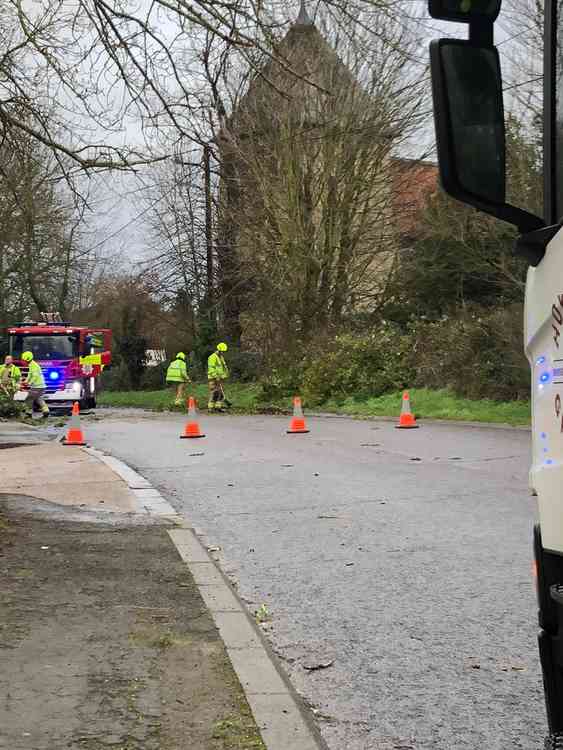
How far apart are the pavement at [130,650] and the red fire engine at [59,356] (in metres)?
23.4

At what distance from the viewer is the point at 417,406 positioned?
22875 millimetres

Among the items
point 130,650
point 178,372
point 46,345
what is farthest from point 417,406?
point 130,650

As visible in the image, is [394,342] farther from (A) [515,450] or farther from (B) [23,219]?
(B) [23,219]

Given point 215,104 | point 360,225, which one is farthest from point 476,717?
point 360,225

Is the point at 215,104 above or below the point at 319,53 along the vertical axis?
below

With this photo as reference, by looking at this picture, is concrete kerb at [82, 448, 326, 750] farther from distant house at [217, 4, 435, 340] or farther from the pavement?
distant house at [217, 4, 435, 340]

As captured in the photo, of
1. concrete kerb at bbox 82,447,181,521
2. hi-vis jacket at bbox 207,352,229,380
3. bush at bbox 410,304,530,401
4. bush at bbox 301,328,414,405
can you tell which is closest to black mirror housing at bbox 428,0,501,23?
concrete kerb at bbox 82,447,181,521

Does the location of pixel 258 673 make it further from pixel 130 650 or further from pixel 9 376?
pixel 9 376

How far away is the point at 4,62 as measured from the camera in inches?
345

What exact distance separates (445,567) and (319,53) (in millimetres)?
4311

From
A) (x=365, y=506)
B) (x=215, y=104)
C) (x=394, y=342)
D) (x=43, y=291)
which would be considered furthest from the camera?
(x=43, y=291)

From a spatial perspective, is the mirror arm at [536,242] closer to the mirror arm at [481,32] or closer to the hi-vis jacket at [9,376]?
the mirror arm at [481,32]

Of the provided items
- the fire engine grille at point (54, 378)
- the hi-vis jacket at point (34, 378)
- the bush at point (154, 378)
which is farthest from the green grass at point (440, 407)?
the bush at point (154, 378)

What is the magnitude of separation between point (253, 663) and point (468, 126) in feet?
9.12
